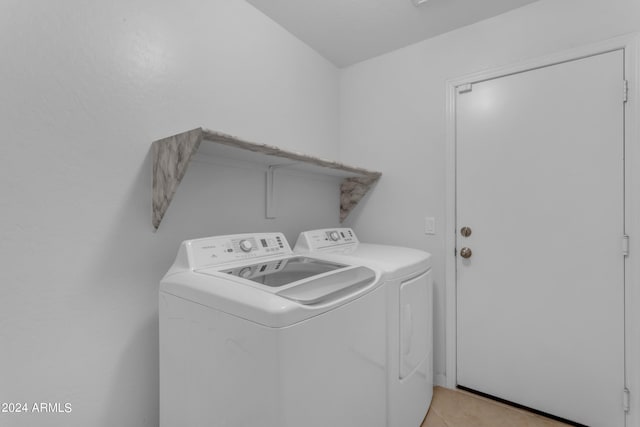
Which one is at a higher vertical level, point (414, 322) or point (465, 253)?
point (465, 253)

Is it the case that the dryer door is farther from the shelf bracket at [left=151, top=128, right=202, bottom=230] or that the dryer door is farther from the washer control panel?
the shelf bracket at [left=151, top=128, right=202, bottom=230]

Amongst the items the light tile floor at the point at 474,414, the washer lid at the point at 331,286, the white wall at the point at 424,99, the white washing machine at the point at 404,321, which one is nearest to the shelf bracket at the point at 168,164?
the washer lid at the point at 331,286

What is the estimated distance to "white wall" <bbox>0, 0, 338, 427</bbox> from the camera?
1.00 m

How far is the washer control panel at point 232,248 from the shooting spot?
4.12 ft

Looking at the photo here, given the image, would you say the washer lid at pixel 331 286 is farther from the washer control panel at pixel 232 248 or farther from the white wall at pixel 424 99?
the white wall at pixel 424 99

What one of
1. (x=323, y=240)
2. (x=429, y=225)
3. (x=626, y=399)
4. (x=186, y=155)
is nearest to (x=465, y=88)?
(x=429, y=225)

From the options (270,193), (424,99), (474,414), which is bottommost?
(474,414)

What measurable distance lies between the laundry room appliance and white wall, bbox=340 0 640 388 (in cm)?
102

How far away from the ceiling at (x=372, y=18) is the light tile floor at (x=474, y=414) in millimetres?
2445

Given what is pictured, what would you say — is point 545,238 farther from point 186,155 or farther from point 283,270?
point 186,155

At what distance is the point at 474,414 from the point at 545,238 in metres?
1.12

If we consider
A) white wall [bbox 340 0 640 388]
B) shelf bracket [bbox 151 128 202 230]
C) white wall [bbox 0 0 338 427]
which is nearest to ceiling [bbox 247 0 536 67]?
white wall [bbox 340 0 640 388]

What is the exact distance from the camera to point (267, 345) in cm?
82

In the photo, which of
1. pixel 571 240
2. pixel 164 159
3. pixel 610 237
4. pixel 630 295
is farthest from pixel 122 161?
pixel 630 295
